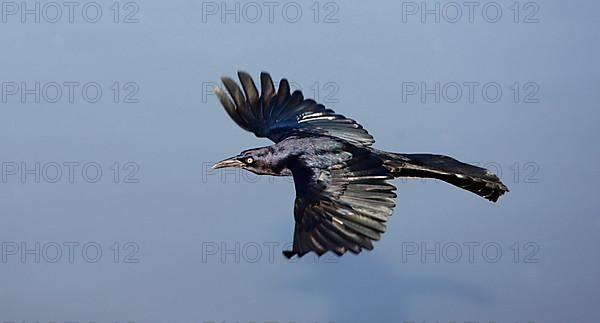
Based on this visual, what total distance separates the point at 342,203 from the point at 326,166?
0.20 meters

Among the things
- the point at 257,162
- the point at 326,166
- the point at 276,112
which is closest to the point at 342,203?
the point at 326,166

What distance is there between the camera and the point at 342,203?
3025 mm

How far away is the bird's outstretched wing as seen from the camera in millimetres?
2877

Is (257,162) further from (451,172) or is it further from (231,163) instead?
(451,172)

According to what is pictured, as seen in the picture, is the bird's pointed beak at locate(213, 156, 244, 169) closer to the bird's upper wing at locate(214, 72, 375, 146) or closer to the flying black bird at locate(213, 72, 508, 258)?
the flying black bird at locate(213, 72, 508, 258)

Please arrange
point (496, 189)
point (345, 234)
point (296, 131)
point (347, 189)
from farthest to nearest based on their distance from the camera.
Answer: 1. point (296, 131)
2. point (496, 189)
3. point (347, 189)
4. point (345, 234)

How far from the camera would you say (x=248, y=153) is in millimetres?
3434

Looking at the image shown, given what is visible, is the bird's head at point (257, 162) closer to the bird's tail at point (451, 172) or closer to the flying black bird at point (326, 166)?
the flying black bird at point (326, 166)

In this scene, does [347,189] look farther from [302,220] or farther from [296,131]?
[296,131]

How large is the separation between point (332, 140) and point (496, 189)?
0.49 m

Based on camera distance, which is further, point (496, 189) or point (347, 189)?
point (496, 189)

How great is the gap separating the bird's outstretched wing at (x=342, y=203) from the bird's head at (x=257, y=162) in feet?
0.33

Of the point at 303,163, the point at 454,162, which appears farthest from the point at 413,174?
the point at 303,163

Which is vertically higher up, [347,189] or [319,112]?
[319,112]
